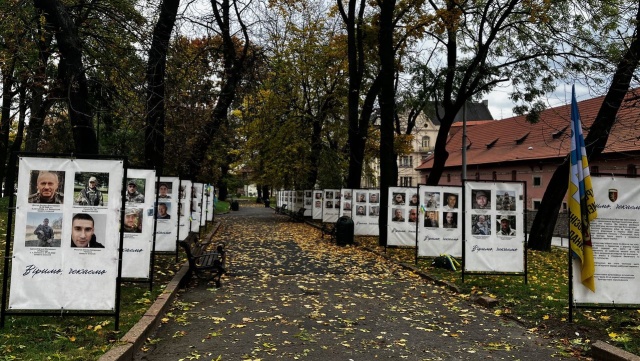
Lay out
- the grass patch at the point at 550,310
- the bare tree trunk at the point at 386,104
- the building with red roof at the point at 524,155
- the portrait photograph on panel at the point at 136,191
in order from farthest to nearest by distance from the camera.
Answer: the building with red roof at the point at 524,155
the bare tree trunk at the point at 386,104
the portrait photograph on panel at the point at 136,191
the grass patch at the point at 550,310

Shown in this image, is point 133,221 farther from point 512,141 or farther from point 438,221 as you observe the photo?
point 512,141

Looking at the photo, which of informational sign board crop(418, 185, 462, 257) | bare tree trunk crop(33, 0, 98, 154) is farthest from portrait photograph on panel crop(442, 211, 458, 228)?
bare tree trunk crop(33, 0, 98, 154)

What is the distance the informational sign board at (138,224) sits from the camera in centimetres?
887

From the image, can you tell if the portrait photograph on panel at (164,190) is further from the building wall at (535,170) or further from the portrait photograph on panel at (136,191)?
the building wall at (535,170)

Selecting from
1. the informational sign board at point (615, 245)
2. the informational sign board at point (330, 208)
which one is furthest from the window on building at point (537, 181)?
the informational sign board at point (615, 245)

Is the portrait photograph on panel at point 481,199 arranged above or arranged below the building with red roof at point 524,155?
below

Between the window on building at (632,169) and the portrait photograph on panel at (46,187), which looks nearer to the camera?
the portrait photograph on panel at (46,187)

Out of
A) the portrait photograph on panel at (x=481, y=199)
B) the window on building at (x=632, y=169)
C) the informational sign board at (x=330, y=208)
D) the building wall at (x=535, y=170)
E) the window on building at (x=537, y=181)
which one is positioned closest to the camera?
the portrait photograph on panel at (x=481, y=199)

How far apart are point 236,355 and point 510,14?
1733 cm

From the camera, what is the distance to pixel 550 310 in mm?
7859

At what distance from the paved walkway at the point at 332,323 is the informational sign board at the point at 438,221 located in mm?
1437

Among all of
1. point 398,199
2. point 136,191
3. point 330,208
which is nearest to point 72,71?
point 136,191

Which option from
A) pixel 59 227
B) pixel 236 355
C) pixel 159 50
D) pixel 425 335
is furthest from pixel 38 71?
pixel 425 335

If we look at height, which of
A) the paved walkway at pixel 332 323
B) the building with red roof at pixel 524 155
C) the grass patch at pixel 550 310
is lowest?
the paved walkway at pixel 332 323
